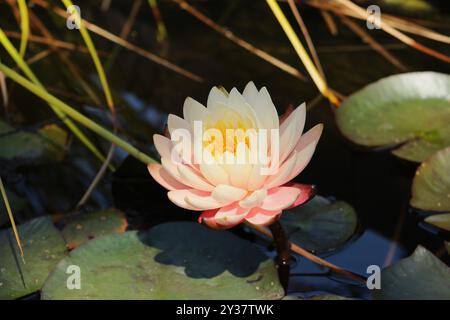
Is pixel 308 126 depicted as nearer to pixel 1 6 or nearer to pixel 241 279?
pixel 241 279

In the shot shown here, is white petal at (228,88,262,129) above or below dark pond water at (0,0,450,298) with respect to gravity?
above

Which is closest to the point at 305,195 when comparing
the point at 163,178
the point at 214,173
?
the point at 214,173

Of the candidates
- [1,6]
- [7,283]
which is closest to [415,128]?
[7,283]

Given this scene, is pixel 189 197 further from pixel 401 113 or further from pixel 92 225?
pixel 401 113

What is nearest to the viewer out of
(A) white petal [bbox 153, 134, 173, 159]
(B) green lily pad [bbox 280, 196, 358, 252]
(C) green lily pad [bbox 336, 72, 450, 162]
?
(A) white petal [bbox 153, 134, 173, 159]

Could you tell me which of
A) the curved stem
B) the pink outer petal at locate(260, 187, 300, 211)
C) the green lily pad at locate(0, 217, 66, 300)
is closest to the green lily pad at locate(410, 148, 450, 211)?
the curved stem

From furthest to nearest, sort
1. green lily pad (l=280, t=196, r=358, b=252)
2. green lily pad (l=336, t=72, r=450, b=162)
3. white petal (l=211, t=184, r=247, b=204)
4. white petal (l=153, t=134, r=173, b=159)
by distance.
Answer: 1. green lily pad (l=336, t=72, r=450, b=162)
2. green lily pad (l=280, t=196, r=358, b=252)
3. white petal (l=153, t=134, r=173, b=159)
4. white petal (l=211, t=184, r=247, b=204)

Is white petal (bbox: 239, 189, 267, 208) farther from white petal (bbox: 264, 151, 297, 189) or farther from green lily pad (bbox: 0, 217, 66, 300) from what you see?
green lily pad (bbox: 0, 217, 66, 300)
